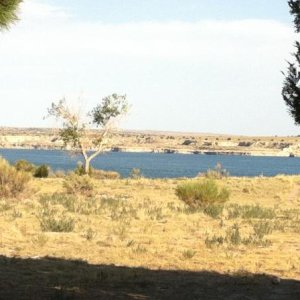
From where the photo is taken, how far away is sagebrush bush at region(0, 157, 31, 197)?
2894 centimetres

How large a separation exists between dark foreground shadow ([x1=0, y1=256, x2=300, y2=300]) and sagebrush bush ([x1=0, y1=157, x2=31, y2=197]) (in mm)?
15814

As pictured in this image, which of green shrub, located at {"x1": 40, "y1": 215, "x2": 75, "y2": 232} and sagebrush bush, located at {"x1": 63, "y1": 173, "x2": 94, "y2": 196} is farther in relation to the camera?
sagebrush bush, located at {"x1": 63, "y1": 173, "x2": 94, "y2": 196}

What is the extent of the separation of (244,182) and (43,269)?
35.0m

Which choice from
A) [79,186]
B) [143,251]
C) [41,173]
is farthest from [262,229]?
[41,173]

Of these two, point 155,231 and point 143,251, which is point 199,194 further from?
point 143,251

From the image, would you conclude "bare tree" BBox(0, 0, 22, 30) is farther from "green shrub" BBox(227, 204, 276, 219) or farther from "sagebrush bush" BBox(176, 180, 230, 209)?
"sagebrush bush" BBox(176, 180, 230, 209)

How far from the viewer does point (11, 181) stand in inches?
1148

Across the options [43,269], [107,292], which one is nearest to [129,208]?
Result: [43,269]

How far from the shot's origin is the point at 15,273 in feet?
40.2

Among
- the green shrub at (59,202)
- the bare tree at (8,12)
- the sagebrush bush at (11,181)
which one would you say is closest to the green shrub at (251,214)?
the green shrub at (59,202)

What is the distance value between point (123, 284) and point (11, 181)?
1863 centimetres

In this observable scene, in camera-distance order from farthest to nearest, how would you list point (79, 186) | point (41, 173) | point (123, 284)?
point (41, 173) < point (79, 186) < point (123, 284)

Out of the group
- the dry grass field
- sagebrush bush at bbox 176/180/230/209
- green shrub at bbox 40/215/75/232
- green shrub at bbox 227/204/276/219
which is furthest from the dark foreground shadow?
sagebrush bush at bbox 176/180/230/209

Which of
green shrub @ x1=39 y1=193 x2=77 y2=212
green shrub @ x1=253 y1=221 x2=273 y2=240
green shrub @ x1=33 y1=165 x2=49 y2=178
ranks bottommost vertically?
green shrub @ x1=33 y1=165 x2=49 y2=178
